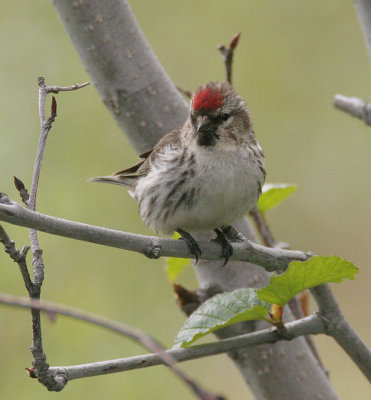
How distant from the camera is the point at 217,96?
3197mm

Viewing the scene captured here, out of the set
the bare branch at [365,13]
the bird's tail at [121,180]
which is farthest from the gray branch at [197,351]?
the bird's tail at [121,180]

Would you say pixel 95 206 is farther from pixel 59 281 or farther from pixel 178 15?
pixel 178 15

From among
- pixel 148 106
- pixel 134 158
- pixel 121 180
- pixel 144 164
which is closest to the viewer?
pixel 148 106

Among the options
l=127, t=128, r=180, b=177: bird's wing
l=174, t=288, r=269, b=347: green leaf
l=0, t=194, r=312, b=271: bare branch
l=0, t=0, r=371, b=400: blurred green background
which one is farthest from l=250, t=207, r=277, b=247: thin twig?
l=0, t=0, r=371, b=400: blurred green background

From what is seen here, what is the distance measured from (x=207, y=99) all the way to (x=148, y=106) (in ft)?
0.83

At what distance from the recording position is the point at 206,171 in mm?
3230

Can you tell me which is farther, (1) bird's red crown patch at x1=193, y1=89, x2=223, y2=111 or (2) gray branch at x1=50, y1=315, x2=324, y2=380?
(1) bird's red crown patch at x1=193, y1=89, x2=223, y2=111

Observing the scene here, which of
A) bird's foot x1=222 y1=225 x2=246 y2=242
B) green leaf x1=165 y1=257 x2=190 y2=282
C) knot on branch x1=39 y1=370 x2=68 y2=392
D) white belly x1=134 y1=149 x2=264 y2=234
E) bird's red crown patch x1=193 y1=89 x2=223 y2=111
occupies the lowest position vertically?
knot on branch x1=39 y1=370 x2=68 y2=392

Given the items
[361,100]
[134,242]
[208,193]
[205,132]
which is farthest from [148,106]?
[134,242]

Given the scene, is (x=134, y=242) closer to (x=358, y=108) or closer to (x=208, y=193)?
(x=358, y=108)

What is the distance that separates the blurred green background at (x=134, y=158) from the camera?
16.9 feet

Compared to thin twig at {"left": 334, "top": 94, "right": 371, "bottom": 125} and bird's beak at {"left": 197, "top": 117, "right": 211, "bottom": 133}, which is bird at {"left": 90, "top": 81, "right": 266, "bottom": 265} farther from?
thin twig at {"left": 334, "top": 94, "right": 371, "bottom": 125}

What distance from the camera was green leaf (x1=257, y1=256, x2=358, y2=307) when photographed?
91.1 inches

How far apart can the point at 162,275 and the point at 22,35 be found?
2.13 metres
